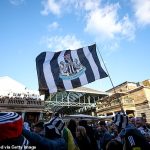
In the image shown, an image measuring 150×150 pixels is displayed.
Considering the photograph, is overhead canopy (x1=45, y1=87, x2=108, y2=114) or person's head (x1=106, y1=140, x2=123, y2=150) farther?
overhead canopy (x1=45, y1=87, x2=108, y2=114)

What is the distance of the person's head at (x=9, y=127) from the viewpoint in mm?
1797

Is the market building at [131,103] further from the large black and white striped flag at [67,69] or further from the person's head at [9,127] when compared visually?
the person's head at [9,127]

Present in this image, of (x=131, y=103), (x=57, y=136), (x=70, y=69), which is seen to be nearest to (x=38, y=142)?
(x=57, y=136)

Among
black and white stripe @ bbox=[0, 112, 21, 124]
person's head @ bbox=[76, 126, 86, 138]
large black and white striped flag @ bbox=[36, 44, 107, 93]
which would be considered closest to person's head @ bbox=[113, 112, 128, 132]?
person's head @ bbox=[76, 126, 86, 138]

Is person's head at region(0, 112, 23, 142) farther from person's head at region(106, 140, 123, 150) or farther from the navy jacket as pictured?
person's head at region(106, 140, 123, 150)

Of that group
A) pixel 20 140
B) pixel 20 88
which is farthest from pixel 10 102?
pixel 20 140

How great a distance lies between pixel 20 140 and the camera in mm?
1948

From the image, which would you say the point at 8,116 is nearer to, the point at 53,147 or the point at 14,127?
the point at 14,127

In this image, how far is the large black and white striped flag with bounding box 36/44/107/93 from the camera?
929cm

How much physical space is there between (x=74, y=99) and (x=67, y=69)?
27.1 m

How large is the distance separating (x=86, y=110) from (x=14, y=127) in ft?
120

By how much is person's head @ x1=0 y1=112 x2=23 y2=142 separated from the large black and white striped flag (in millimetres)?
7106

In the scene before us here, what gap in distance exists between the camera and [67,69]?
32.1ft

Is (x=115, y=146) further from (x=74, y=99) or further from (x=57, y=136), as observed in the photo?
(x=74, y=99)
